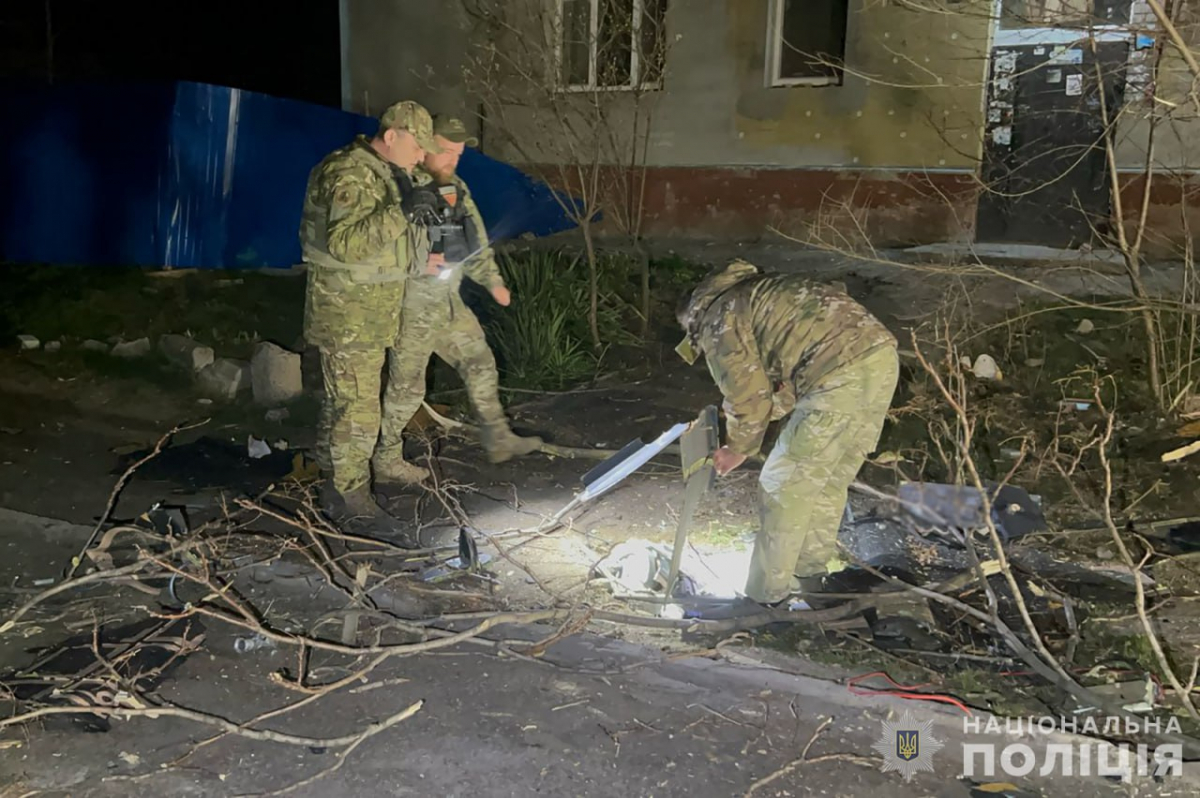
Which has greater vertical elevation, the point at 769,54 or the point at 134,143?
the point at 769,54

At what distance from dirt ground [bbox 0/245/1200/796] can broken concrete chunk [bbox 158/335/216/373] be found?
0.17 m

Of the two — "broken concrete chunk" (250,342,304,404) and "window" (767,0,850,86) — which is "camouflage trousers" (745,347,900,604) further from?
"window" (767,0,850,86)

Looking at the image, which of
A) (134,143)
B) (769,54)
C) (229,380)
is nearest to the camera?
(229,380)

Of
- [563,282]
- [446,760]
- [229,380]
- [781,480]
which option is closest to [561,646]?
[446,760]

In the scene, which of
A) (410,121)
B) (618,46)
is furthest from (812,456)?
(618,46)

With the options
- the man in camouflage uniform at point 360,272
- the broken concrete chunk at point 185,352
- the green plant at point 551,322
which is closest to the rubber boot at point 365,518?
the man in camouflage uniform at point 360,272

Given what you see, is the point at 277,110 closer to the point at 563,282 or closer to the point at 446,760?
the point at 563,282

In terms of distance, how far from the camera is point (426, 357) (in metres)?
4.87

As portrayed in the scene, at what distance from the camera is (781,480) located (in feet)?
11.5

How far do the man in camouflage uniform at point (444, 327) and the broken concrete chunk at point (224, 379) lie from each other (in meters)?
2.10

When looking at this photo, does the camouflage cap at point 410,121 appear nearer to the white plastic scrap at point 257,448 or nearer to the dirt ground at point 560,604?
the dirt ground at point 560,604

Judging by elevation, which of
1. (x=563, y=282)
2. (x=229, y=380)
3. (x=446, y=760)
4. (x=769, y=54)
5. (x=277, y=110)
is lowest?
(x=446, y=760)

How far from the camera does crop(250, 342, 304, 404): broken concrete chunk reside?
6418 mm

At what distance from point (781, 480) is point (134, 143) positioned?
7699 mm
